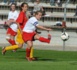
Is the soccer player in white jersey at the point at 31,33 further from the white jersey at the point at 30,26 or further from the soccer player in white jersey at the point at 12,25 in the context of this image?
the soccer player in white jersey at the point at 12,25

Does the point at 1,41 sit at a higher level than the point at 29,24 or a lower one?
lower

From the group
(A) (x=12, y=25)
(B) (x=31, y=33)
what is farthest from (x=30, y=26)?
(A) (x=12, y=25)

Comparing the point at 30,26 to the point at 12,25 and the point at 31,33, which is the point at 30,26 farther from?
the point at 12,25

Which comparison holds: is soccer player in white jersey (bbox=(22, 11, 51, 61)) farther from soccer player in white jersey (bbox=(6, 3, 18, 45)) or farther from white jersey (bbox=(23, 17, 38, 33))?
soccer player in white jersey (bbox=(6, 3, 18, 45))

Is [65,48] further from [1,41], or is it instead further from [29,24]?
[29,24]

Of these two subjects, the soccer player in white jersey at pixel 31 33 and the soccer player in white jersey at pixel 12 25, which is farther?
the soccer player in white jersey at pixel 12 25

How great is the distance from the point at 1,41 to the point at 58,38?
2.77 metres

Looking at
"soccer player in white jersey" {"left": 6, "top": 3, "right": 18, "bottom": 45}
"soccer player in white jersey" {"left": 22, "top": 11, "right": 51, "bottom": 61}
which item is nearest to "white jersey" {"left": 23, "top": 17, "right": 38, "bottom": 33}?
"soccer player in white jersey" {"left": 22, "top": 11, "right": 51, "bottom": 61}

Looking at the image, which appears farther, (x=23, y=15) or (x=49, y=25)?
(x=49, y=25)

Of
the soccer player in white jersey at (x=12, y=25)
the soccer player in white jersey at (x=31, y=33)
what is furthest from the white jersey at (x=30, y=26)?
the soccer player in white jersey at (x=12, y=25)

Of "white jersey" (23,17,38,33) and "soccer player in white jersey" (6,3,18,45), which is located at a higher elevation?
"white jersey" (23,17,38,33)

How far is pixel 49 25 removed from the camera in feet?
77.2

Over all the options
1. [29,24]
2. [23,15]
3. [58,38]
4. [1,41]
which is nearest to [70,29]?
[58,38]

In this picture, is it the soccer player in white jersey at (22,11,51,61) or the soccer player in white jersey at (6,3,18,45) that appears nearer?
the soccer player in white jersey at (22,11,51,61)
